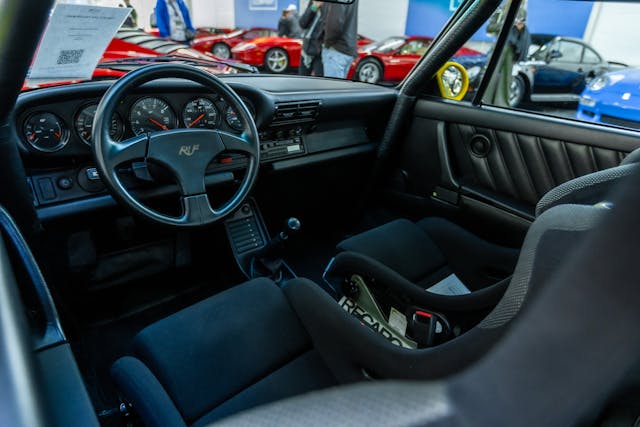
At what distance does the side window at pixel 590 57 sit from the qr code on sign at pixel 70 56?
7485mm

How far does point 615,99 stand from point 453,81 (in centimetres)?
149

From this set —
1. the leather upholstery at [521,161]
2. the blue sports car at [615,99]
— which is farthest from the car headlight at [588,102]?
the leather upholstery at [521,161]

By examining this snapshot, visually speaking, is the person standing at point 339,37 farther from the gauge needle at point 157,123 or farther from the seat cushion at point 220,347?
the seat cushion at point 220,347

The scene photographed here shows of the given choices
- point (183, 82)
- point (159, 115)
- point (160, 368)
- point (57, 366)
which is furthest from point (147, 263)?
point (57, 366)

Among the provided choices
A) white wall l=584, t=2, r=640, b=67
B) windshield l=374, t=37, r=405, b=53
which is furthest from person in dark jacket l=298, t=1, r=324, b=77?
white wall l=584, t=2, r=640, b=67

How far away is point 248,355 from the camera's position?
115 cm

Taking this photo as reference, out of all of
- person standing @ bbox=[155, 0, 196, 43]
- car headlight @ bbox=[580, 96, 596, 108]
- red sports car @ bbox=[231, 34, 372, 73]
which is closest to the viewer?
car headlight @ bbox=[580, 96, 596, 108]

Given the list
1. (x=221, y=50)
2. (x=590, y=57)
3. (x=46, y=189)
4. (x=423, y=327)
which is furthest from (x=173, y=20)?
(x=590, y=57)

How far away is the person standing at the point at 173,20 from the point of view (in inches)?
179

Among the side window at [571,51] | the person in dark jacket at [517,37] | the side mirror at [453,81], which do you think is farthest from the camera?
the side window at [571,51]

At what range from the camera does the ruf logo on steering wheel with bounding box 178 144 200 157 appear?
142 cm

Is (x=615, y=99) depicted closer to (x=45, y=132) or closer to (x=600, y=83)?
(x=600, y=83)

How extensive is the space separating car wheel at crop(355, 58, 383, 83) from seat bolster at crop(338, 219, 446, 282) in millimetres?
6147

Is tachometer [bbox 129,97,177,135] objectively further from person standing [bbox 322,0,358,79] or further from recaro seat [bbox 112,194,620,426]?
person standing [bbox 322,0,358,79]
